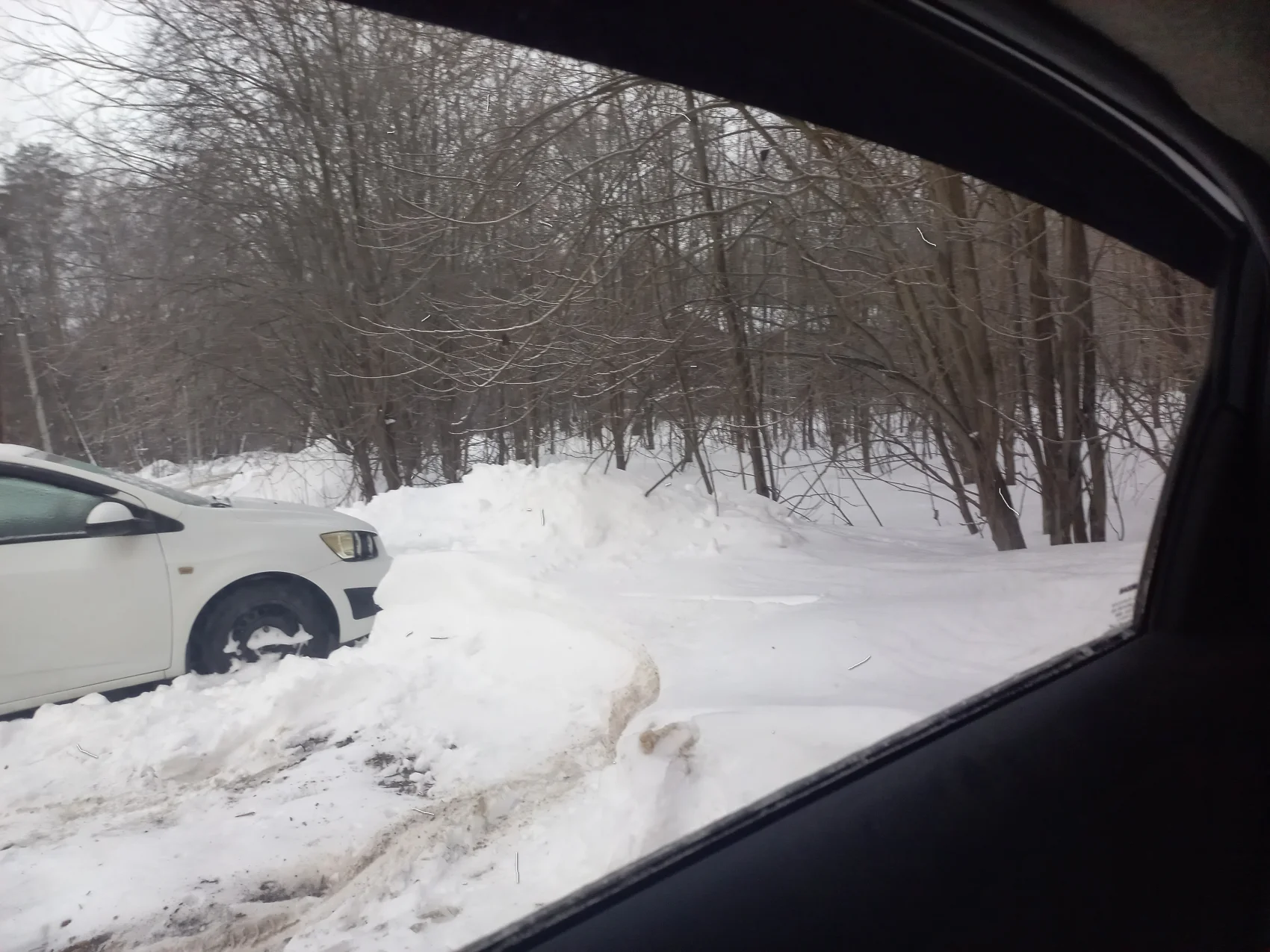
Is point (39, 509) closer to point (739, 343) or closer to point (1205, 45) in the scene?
point (1205, 45)

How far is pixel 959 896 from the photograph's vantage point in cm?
174

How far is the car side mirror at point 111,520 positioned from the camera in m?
3.79

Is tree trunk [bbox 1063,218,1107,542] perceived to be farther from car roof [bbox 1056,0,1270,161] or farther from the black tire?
the black tire

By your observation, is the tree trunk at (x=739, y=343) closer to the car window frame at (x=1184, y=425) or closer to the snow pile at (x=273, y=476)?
the snow pile at (x=273, y=476)

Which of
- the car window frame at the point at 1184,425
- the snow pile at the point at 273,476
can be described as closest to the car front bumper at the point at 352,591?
the snow pile at the point at 273,476

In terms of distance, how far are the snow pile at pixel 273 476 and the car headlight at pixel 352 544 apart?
0.60ft

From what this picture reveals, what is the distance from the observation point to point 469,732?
4.00m

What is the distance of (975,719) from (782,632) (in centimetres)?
234

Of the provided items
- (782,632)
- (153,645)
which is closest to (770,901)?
(782,632)

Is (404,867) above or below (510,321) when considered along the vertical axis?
below

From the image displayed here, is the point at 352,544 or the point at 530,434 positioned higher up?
the point at 530,434

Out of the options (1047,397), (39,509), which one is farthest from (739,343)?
(39,509)

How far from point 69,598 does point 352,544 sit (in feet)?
5.55

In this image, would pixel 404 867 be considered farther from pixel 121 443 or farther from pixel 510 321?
pixel 510 321
